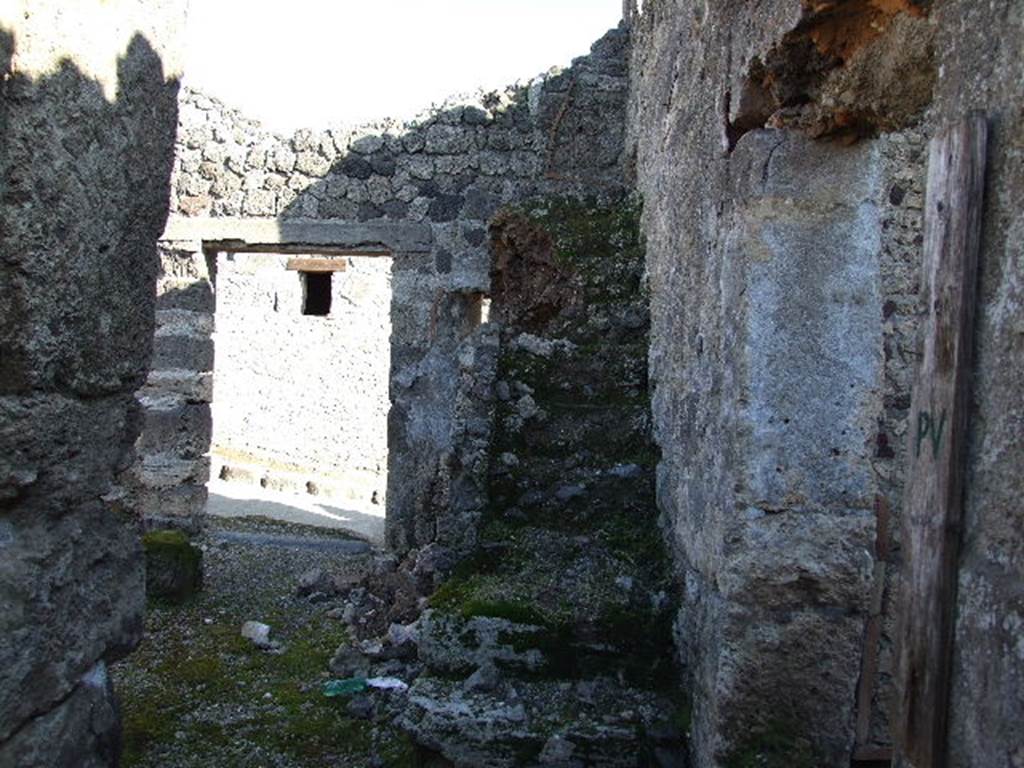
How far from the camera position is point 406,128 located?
7.35 m

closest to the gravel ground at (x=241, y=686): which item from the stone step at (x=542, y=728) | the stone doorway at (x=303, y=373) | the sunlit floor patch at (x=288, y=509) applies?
the stone step at (x=542, y=728)

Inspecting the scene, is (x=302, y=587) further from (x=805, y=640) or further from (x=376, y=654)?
(x=805, y=640)

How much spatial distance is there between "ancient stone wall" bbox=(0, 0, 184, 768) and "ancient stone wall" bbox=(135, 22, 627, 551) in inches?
Answer: 178

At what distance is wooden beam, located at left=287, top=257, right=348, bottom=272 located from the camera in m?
12.7

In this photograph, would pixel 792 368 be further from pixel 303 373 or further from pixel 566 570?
pixel 303 373

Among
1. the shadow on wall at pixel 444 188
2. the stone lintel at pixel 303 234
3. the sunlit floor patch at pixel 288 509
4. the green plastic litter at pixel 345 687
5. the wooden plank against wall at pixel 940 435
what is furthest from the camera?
the sunlit floor patch at pixel 288 509

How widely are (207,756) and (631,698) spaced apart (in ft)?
5.34

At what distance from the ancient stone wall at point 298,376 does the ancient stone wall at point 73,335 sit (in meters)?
10.3

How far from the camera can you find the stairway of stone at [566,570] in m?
3.36

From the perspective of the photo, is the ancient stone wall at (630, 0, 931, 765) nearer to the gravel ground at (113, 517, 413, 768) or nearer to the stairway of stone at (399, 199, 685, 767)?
the stairway of stone at (399, 199, 685, 767)

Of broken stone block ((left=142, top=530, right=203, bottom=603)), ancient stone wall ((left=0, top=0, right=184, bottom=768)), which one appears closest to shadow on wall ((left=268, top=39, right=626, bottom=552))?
broken stone block ((left=142, top=530, right=203, bottom=603))

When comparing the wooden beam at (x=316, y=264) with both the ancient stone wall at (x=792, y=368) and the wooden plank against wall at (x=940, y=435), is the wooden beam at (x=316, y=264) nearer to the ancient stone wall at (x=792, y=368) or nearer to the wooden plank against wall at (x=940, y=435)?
the ancient stone wall at (x=792, y=368)

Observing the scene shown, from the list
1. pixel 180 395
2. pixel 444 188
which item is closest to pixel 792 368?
pixel 444 188

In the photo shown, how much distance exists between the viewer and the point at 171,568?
5746 mm
